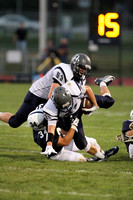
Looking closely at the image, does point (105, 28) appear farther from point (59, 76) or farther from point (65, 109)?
point (65, 109)

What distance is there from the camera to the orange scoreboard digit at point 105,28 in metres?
17.2

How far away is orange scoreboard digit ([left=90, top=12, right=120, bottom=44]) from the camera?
56.4ft

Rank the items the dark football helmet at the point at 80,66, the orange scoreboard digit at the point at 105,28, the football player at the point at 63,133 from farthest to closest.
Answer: the orange scoreboard digit at the point at 105,28 → the dark football helmet at the point at 80,66 → the football player at the point at 63,133

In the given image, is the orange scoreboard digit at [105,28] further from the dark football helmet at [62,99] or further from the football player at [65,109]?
the dark football helmet at [62,99]

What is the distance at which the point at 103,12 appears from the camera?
17.3 metres

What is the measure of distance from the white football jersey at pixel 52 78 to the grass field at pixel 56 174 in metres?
0.83

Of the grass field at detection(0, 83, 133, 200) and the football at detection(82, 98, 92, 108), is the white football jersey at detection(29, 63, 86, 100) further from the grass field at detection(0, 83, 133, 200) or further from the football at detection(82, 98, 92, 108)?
the grass field at detection(0, 83, 133, 200)

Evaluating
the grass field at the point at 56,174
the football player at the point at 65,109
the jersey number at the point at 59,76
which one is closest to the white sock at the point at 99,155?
the football player at the point at 65,109

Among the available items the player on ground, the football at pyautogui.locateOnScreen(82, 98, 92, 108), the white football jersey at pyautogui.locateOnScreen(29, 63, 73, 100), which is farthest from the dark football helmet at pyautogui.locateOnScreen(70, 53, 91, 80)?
the player on ground

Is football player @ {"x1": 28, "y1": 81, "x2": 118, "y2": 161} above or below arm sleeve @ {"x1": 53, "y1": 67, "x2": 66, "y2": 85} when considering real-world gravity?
below

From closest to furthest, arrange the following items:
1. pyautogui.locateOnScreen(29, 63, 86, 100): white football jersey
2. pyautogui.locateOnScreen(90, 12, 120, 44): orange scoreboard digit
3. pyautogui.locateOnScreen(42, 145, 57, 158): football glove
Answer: pyautogui.locateOnScreen(42, 145, 57, 158): football glove < pyautogui.locateOnScreen(29, 63, 86, 100): white football jersey < pyautogui.locateOnScreen(90, 12, 120, 44): orange scoreboard digit

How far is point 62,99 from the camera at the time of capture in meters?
6.25

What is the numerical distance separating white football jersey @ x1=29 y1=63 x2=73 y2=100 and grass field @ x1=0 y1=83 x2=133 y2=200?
83cm

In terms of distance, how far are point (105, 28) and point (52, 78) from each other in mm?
10850
